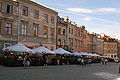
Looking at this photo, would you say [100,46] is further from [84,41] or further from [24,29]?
[24,29]

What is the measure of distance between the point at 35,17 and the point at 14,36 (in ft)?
24.0

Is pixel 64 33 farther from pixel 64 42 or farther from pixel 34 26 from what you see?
pixel 34 26

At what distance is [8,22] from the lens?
114ft

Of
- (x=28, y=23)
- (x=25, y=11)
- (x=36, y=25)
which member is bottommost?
(x=36, y=25)

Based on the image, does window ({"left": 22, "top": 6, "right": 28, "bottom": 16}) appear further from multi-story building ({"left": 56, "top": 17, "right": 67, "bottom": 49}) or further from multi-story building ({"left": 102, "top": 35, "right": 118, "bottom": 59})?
multi-story building ({"left": 102, "top": 35, "right": 118, "bottom": 59})

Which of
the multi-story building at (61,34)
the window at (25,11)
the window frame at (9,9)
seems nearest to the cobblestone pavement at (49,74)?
the window frame at (9,9)

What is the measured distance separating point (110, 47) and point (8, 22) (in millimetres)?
73146

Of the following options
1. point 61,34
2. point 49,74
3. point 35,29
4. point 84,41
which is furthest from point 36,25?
point 84,41

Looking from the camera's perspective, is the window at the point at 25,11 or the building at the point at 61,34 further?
the building at the point at 61,34

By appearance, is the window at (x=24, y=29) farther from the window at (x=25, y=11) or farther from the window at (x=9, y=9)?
the window at (x=9, y=9)

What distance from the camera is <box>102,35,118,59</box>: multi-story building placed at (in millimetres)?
97213

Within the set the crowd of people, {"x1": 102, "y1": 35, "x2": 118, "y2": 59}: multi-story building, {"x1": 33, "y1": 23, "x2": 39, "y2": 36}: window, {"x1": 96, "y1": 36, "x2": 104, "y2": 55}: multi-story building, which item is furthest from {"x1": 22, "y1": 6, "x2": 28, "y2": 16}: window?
{"x1": 102, "y1": 35, "x2": 118, "y2": 59}: multi-story building

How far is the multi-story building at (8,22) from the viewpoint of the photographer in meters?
33.6

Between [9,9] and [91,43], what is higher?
[9,9]
